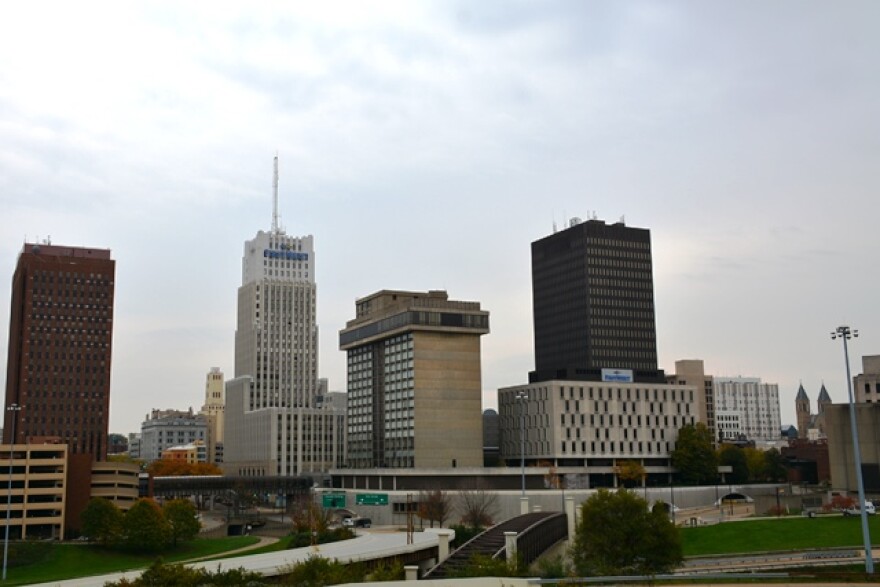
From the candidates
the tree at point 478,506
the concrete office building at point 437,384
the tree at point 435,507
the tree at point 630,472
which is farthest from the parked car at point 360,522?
the tree at point 630,472

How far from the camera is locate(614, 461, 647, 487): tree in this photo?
17425cm

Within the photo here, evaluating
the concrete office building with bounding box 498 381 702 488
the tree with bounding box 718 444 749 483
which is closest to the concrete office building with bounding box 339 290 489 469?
the concrete office building with bounding box 498 381 702 488

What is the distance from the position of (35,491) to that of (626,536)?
102875mm

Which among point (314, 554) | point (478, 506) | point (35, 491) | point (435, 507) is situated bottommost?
point (435, 507)

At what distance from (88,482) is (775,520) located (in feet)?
337

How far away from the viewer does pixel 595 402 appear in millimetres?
192375

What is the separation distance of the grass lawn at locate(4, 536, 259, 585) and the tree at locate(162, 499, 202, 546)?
140 centimetres

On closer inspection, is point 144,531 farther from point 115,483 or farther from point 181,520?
point 115,483

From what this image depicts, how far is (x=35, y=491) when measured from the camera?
462ft

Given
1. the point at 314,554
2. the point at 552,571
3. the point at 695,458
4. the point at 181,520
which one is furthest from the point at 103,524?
the point at 695,458

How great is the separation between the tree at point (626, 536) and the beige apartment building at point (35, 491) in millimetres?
97075

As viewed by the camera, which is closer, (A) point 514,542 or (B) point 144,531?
(A) point 514,542

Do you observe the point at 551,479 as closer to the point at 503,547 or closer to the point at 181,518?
the point at 181,518

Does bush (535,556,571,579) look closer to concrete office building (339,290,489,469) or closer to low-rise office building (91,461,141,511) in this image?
low-rise office building (91,461,141,511)
